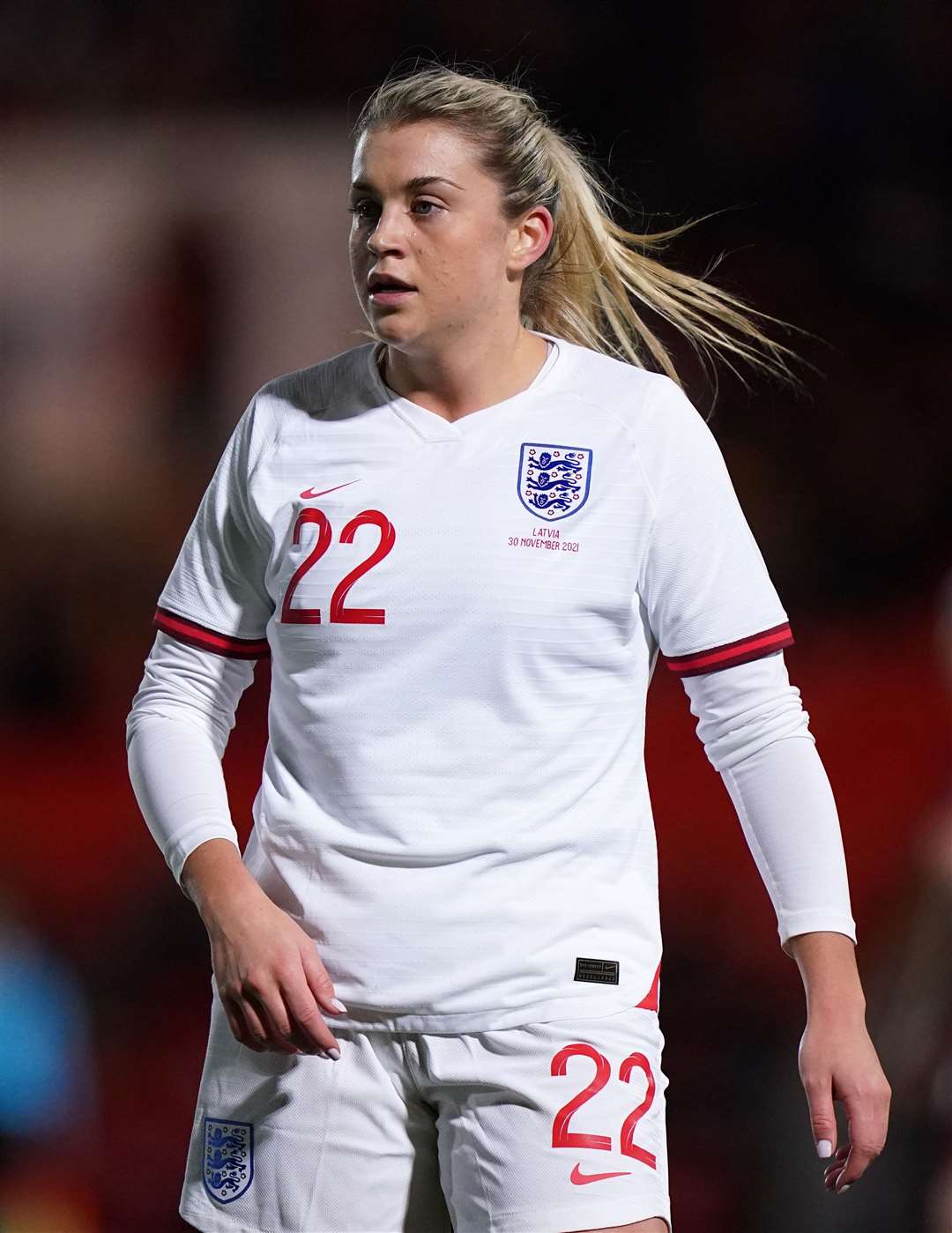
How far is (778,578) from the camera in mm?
2998

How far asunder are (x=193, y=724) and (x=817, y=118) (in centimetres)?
213

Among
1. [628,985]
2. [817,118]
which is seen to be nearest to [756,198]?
[817,118]

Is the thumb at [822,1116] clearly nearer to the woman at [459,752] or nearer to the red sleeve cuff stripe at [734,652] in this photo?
the woman at [459,752]

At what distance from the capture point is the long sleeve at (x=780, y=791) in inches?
45.3

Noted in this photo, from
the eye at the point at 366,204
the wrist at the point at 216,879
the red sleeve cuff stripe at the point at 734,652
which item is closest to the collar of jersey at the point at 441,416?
the eye at the point at 366,204

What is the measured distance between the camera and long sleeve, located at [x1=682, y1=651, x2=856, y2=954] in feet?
3.77

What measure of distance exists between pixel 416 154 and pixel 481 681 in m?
0.39

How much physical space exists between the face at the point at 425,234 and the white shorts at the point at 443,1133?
50 centimetres

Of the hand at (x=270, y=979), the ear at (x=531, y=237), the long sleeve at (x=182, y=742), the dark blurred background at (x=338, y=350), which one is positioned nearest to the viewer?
the hand at (x=270, y=979)

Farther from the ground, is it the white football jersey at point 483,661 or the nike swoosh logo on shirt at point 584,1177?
the white football jersey at point 483,661

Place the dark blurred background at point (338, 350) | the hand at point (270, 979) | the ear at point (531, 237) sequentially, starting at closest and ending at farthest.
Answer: the hand at point (270, 979) < the ear at point (531, 237) < the dark blurred background at point (338, 350)

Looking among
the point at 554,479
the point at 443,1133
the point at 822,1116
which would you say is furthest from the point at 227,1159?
the point at 554,479

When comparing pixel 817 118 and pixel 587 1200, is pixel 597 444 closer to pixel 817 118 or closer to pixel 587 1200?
pixel 587 1200

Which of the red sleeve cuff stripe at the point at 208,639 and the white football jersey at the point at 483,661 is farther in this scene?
the red sleeve cuff stripe at the point at 208,639
